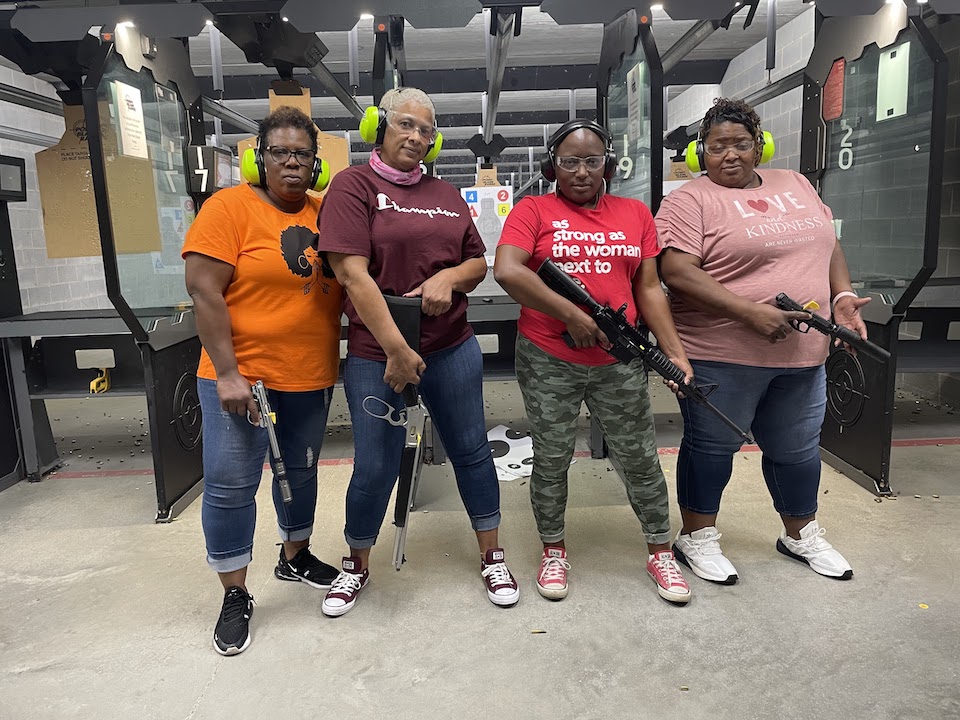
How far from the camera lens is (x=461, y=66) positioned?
5957mm

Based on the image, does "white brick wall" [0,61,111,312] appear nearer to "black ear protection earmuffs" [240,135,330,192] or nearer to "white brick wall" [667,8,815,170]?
"black ear protection earmuffs" [240,135,330,192]

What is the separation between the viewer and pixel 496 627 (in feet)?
6.33

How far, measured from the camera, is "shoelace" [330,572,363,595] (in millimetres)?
2035

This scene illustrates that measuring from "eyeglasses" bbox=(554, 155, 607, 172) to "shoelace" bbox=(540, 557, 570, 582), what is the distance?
1.20 metres

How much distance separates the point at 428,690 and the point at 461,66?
5.50 m

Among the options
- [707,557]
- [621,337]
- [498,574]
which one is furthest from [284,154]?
[707,557]

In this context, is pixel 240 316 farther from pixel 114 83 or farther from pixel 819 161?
pixel 819 161

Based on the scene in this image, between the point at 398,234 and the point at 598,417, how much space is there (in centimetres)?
81

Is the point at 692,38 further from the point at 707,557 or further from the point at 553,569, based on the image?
the point at 553,569

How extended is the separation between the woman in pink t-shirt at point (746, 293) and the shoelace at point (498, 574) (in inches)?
24.8

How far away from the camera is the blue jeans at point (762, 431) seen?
1.99 m

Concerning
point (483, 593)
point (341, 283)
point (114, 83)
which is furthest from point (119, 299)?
point (483, 593)

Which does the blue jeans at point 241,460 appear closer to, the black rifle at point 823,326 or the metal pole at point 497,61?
the black rifle at point 823,326

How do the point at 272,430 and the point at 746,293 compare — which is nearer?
the point at 272,430
